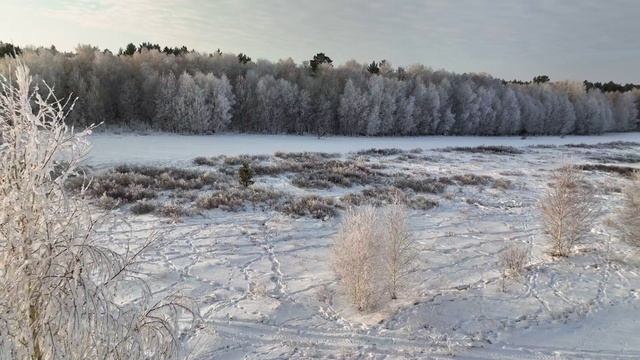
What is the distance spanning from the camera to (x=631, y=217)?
15414 millimetres

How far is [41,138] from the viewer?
3615 mm

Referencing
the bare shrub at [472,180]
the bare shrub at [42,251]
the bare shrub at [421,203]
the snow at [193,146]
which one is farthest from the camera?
the snow at [193,146]

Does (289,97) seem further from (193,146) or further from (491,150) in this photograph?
(491,150)

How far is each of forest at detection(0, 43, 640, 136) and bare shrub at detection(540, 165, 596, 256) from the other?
29746 millimetres

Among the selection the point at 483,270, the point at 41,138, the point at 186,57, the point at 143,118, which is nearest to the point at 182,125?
the point at 143,118

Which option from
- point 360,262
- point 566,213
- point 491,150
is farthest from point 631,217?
point 491,150

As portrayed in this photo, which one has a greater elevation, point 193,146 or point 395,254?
point 193,146

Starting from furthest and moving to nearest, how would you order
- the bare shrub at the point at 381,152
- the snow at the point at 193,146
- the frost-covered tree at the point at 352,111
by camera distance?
1. the frost-covered tree at the point at 352,111
2. the bare shrub at the point at 381,152
3. the snow at the point at 193,146

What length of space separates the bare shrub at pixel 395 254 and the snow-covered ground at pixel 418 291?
0.44m

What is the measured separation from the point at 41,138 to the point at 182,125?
43091 millimetres

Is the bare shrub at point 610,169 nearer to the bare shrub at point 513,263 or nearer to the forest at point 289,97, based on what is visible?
the bare shrub at point 513,263

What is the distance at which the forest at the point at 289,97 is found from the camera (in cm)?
4491

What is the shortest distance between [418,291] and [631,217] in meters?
8.37

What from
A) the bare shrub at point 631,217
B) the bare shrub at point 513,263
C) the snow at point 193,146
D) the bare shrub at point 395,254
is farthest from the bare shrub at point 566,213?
the snow at point 193,146
